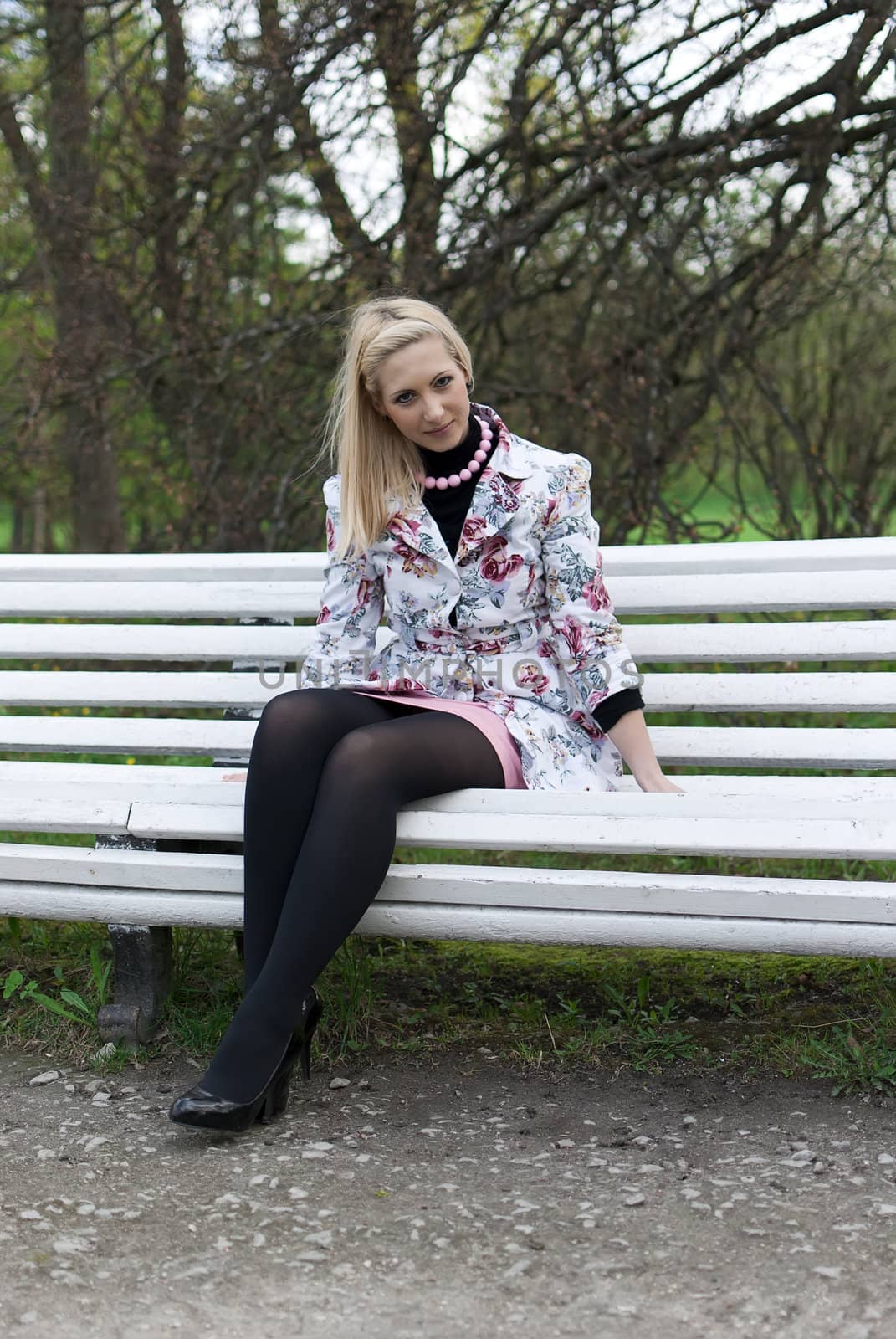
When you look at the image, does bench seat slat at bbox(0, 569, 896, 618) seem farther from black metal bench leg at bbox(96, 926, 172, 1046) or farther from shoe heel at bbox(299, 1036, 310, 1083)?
shoe heel at bbox(299, 1036, 310, 1083)

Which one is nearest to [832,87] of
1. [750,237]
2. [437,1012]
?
[750,237]

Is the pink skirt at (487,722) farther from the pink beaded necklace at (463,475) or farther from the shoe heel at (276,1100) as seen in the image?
the shoe heel at (276,1100)

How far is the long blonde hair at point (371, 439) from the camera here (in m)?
2.75

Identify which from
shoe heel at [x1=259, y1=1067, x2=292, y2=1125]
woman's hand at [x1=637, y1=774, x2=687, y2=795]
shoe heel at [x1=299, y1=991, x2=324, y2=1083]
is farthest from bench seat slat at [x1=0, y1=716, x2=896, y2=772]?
shoe heel at [x1=259, y1=1067, x2=292, y2=1125]

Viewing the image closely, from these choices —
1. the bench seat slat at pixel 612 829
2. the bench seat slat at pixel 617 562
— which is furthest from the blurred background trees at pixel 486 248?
the bench seat slat at pixel 612 829

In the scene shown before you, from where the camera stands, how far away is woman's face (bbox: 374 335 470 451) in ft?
8.82

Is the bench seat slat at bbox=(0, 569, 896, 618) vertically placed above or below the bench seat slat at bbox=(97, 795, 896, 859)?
above

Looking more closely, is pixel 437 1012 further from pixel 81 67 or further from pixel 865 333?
pixel 81 67

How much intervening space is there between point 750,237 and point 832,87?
34.2 inches

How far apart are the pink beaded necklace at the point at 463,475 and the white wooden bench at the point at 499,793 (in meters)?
0.42

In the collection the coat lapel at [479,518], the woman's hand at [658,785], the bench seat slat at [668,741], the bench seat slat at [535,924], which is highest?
the coat lapel at [479,518]

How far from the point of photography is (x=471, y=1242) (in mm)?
1932

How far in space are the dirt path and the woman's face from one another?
48.4 inches

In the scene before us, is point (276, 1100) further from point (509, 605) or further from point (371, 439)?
point (371, 439)
